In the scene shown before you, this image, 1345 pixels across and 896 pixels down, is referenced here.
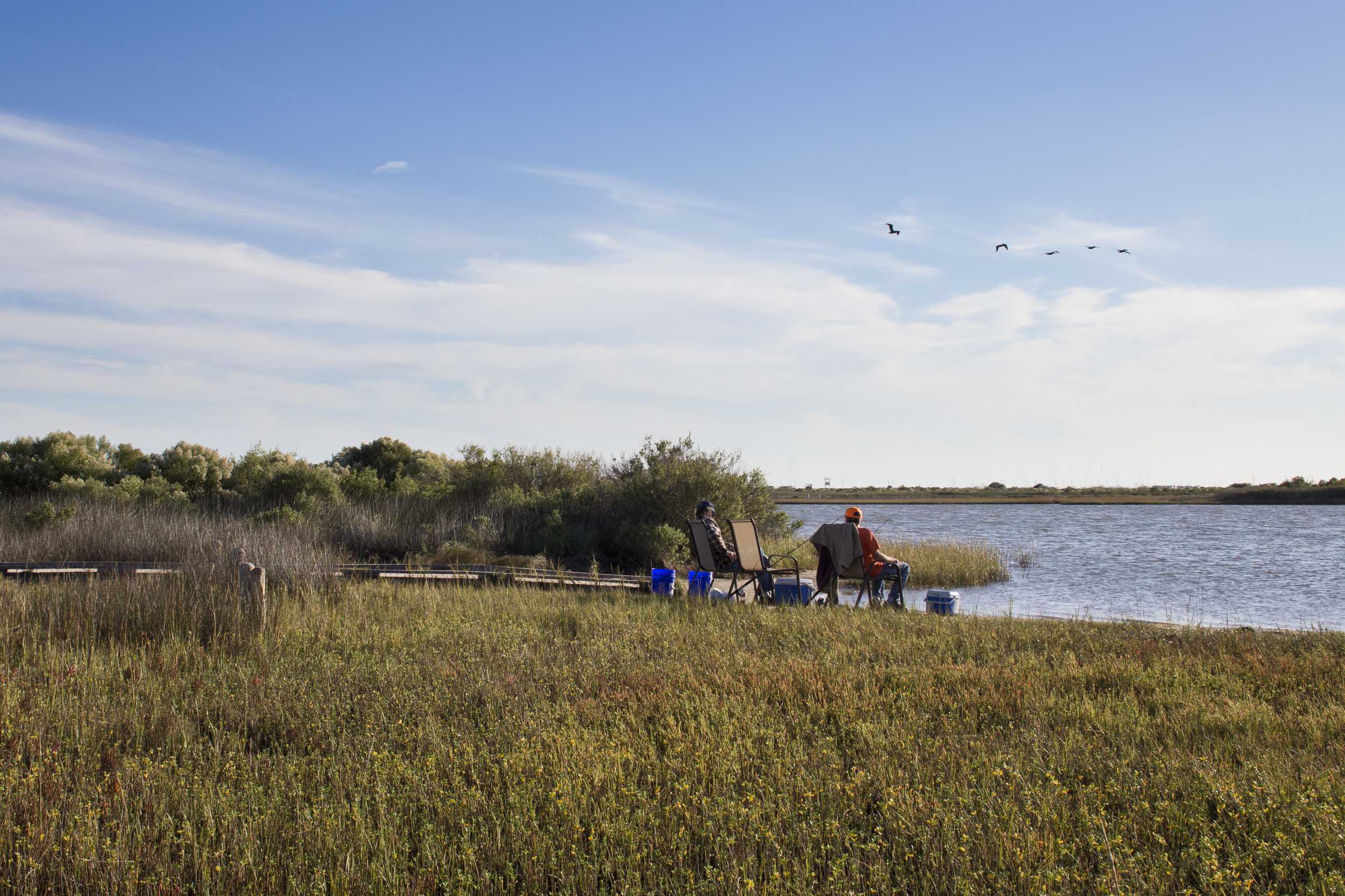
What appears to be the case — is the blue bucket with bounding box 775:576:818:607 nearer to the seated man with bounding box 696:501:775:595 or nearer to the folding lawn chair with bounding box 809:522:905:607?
the seated man with bounding box 696:501:775:595

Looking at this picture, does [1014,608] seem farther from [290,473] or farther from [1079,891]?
[290,473]

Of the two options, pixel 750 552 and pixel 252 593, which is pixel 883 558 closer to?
pixel 750 552

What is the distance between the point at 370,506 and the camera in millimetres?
16422

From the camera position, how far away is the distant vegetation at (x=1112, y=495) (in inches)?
2670

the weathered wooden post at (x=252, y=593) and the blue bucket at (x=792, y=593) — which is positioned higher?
the weathered wooden post at (x=252, y=593)

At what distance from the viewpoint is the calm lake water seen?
42.6 ft

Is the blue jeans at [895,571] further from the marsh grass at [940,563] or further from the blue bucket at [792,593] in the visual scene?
the marsh grass at [940,563]

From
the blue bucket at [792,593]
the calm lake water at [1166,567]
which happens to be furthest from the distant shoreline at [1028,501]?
the blue bucket at [792,593]

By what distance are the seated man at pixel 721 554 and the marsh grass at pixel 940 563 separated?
5488mm

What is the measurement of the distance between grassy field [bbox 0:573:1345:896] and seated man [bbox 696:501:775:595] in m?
2.59

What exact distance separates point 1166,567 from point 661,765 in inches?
782

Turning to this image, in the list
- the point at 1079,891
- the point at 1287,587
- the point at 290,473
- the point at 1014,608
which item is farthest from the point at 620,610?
the point at 1287,587

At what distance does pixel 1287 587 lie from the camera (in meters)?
16.7

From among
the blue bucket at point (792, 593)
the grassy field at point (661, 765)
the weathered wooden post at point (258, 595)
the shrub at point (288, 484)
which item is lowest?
the grassy field at point (661, 765)
